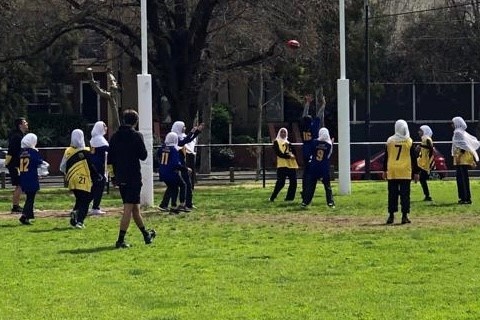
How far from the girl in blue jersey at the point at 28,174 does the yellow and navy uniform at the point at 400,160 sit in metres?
6.44

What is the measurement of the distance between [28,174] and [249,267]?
300 inches

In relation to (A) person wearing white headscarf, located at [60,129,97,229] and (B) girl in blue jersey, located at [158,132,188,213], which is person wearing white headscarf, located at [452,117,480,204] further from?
(A) person wearing white headscarf, located at [60,129,97,229]

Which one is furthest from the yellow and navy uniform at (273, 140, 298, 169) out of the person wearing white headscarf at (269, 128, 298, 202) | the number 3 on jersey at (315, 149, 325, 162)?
the number 3 on jersey at (315, 149, 325, 162)

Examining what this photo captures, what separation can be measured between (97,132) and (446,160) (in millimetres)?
21339

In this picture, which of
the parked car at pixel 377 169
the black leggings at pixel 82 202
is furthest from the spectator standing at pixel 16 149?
the parked car at pixel 377 169

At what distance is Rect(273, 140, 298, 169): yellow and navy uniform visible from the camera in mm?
24391

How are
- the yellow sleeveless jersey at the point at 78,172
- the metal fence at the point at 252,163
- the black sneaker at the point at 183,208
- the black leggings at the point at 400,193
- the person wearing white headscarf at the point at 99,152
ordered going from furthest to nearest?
1. the metal fence at the point at 252,163
2. the black sneaker at the point at 183,208
3. the person wearing white headscarf at the point at 99,152
4. the black leggings at the point at 400,193
5. the yellow sleeveless jersey at the point at 78,172

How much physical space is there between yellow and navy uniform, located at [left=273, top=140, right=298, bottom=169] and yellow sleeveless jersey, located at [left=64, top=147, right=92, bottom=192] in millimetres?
7115

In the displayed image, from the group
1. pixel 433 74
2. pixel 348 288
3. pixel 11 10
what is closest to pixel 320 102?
pixel 433 74

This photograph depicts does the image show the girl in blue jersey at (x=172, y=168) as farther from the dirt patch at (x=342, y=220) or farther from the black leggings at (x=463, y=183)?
the black leggings at (x=463, y=183)

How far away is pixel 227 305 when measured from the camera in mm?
10266

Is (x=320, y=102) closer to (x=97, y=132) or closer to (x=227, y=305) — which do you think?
(x=97, y=132)

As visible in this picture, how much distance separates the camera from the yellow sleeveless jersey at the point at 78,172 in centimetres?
1803

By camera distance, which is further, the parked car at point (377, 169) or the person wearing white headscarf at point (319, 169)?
the parked car at point (377, 169)
